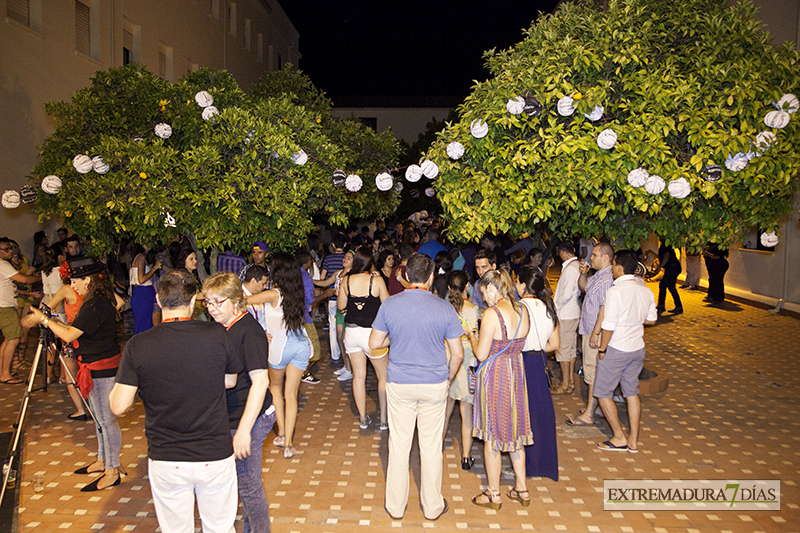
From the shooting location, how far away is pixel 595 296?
646 centimetres

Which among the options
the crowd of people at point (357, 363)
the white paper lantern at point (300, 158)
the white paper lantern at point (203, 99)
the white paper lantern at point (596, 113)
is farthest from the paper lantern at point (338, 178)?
the white paper lantern at point (596, 113)

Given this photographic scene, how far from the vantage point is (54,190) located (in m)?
7.41

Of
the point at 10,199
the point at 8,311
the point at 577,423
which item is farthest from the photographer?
the point at 10,199

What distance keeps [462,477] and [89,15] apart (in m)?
14.6

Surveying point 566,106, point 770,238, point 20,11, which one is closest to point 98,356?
point 566,106

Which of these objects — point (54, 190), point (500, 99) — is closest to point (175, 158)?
point (54, 190)

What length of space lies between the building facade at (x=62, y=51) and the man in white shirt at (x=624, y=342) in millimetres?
11677

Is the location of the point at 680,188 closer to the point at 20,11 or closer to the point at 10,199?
the point at 10,199

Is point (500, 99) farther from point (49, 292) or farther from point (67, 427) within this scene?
point (49, 292)

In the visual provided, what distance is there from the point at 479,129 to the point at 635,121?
1.52 meters

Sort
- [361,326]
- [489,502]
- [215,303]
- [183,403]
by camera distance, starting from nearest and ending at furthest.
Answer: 1. [183,403]
2. [215,303]
3. [489,502]
4. [361,326]

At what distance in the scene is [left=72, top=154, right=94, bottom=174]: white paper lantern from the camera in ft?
23.0

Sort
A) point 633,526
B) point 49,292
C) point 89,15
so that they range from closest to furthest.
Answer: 1. point 633,526
2. point 49,292
3. point 89,15

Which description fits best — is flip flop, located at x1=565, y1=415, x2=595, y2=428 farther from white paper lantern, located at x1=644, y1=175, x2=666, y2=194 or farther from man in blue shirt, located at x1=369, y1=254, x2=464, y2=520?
white paper lantern, located at x1=644, y1=175, x2=666, y2=194
